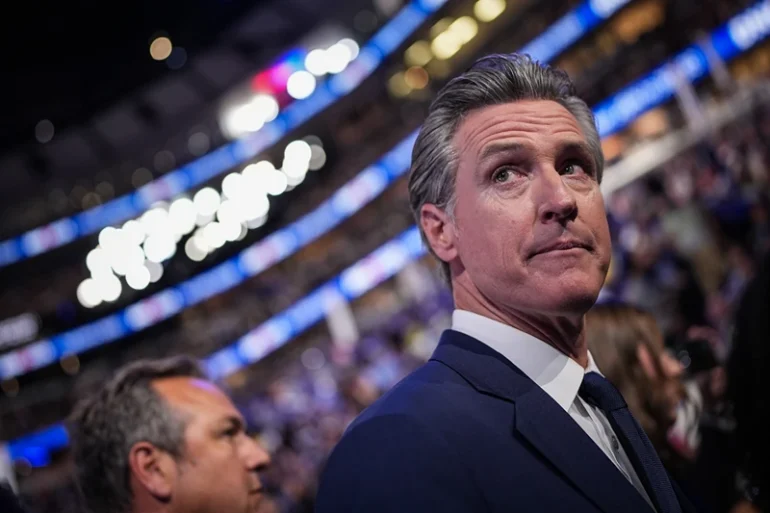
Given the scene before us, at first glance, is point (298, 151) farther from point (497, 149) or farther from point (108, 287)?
point (497, 149)

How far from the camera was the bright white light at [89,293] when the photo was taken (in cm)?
3039

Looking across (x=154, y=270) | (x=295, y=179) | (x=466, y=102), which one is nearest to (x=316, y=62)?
(x=295, y=179)

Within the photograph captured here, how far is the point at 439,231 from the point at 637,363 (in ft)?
6.10

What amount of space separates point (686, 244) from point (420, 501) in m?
7.34

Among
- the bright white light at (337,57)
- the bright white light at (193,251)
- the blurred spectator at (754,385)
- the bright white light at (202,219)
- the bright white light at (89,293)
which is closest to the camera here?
the blurred spectator at (754,385)

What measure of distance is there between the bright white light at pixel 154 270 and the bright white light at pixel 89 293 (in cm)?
252

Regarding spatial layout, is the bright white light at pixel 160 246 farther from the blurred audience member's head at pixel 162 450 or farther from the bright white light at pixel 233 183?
the blurred audience member's head at pixel 162 450

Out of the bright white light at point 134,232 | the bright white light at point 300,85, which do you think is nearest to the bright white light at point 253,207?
the bright white light at point 134,232

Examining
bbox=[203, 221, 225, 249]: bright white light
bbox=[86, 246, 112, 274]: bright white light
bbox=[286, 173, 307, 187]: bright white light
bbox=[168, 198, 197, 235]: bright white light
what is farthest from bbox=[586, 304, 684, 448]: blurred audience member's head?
bbox=[86, 246, 112, 274]: bright white light

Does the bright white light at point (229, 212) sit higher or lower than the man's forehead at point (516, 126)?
higher

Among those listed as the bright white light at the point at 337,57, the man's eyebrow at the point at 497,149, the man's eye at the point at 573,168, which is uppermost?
the bright white light at the point at 337,57

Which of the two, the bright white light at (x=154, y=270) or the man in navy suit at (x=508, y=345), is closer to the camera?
the man in navy suit at (x=508, y=345)

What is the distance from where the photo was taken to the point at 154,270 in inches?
1158

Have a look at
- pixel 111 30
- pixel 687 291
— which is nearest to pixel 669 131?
pixel 687 291
